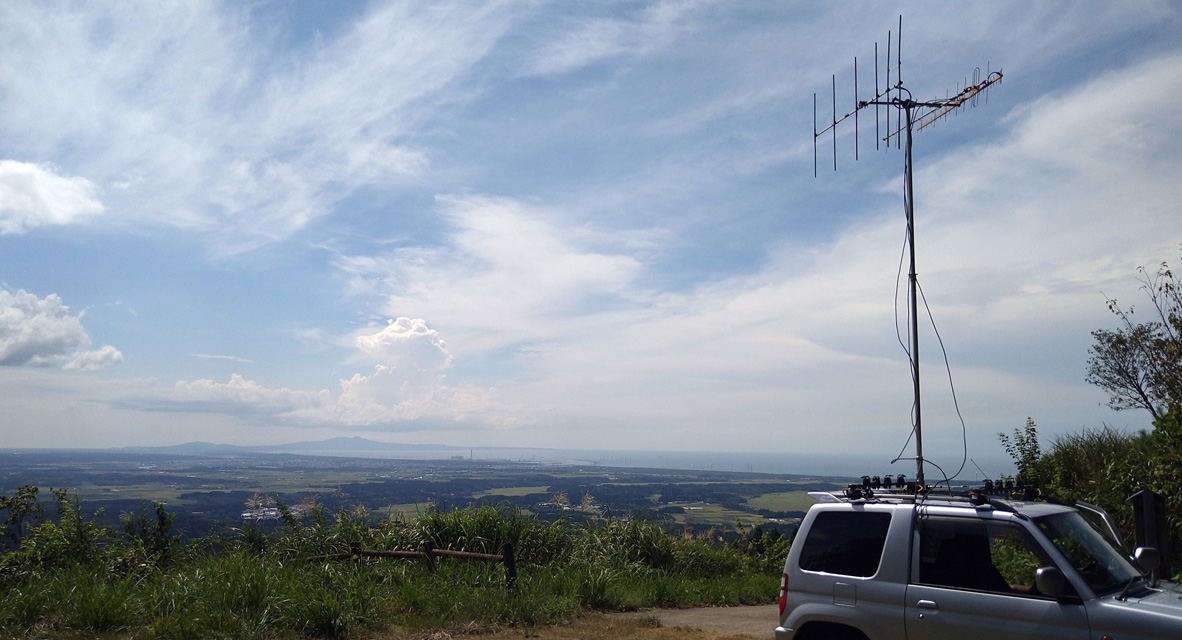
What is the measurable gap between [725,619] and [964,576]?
5.60 m

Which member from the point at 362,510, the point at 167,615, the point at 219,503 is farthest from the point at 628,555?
the point at 219,503

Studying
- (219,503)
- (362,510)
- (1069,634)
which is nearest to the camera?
(1069,634)

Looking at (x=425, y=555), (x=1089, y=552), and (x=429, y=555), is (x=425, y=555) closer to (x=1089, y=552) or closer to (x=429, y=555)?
(x=429, y=555)

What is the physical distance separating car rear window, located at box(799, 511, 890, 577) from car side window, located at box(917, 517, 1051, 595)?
1.15 ft

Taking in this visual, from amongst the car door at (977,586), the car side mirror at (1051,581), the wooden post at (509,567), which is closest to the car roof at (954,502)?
the car door at (977,586)

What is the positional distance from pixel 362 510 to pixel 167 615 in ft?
14.8

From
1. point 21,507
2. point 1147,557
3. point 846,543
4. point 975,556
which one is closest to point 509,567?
point 846,543

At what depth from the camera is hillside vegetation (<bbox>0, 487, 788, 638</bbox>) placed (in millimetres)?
8445

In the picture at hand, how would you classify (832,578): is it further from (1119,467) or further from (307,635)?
(1119,467)

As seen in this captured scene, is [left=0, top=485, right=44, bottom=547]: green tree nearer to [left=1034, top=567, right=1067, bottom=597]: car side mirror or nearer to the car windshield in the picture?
[left=1034, top=567, right=1067, bottom=597]: car side mirror

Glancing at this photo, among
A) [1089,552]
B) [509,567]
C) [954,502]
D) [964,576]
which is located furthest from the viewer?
[509,567]

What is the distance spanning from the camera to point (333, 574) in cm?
981

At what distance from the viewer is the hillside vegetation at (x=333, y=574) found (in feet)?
27.7

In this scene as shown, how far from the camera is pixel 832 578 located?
6020 mm
